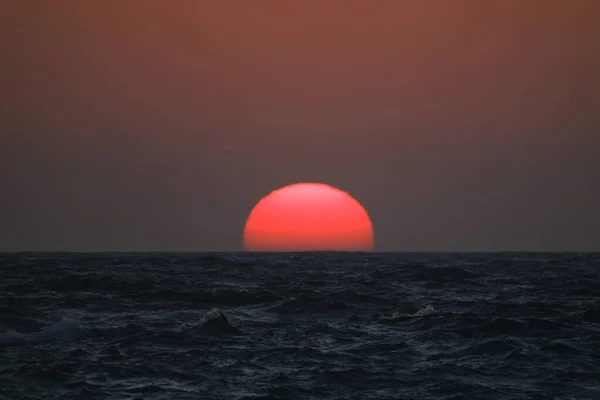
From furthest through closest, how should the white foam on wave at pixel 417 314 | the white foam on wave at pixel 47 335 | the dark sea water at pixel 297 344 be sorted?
the white foam on wave at pixel 417 314 → the white foam on wave at pixel 47 335 → the dark sea water at pixel 297 344

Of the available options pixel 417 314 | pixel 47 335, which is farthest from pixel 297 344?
pixel 47 335

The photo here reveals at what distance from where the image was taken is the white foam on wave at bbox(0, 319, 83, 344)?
76.2 feet

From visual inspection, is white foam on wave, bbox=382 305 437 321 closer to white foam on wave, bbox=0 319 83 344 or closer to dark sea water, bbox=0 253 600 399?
dark sea water, bbox=0 253 600 399

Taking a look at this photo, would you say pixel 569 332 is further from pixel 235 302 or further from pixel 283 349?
pixel 235 302

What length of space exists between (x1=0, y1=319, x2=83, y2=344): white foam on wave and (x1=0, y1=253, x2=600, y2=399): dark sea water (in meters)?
0.04

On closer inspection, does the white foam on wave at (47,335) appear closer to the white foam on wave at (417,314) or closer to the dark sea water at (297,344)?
the dark sea water at (297,344)

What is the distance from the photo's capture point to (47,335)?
24.2m

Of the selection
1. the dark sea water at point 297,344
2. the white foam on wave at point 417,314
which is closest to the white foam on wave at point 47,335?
the dark sea water at point 297,344

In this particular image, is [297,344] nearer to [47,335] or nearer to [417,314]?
[417,314]

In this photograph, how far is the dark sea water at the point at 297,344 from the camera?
57.3ft

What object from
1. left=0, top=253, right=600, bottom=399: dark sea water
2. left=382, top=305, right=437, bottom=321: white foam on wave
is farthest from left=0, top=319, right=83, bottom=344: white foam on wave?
left=382, top=305, right=437, bottom=321: white foam on wave

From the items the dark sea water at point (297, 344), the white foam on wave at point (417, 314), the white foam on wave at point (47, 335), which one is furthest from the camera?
the white foam on wave at point (417, 314)

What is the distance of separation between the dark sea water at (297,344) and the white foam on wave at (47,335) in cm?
4

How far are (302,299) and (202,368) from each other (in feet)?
48.5
